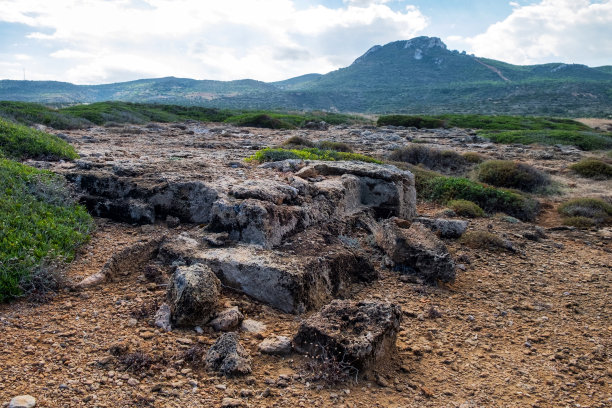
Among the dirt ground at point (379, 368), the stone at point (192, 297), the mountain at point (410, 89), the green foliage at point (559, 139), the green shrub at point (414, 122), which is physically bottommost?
the dirt ground at point (379, 368)

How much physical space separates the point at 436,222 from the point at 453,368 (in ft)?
12.4

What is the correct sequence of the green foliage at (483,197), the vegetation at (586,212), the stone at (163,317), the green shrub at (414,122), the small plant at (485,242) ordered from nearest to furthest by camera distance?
the stone at (163,317), the small plant at (485,242), the vegetation at (586,212), the green foliage at (483,197), the green shrub at (414,122)

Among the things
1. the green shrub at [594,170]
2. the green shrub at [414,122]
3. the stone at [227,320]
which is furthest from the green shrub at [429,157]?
the green shrub at [414,122]

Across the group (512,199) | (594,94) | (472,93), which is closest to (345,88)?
(472,93)

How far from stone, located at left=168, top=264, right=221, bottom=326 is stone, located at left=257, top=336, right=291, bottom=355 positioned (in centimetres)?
57

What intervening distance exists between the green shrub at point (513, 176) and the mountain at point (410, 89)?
153 ft

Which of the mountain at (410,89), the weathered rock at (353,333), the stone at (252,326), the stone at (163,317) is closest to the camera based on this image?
the weathered rock at (353,333)

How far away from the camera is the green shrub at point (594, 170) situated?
1280 centimetres

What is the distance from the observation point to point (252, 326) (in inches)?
140

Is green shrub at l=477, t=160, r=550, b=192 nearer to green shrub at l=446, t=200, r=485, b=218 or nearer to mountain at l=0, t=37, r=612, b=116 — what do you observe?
green shrub at l=446, t=200, r=485, b=218

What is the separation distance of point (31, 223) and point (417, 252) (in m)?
4.27

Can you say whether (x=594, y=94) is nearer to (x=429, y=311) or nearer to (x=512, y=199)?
(x=512, y=199)

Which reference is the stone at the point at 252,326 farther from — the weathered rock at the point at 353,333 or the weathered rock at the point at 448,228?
the weathered rock at the point at 448,228

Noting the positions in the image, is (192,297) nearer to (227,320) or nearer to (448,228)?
(227,320)
